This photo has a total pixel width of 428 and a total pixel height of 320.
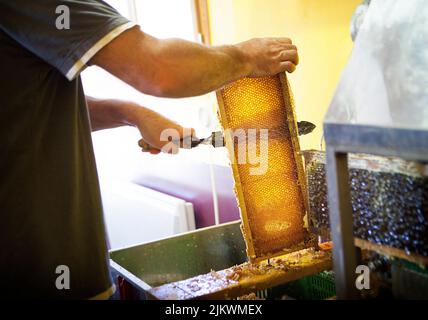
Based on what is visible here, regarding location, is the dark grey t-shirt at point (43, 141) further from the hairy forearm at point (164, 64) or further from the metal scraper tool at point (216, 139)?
the metal scraper tool at point (216, 139)

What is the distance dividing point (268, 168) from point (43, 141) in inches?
28.4

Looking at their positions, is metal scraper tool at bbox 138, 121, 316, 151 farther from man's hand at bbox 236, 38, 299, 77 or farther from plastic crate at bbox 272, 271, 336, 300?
plastic crate at bbox 272, 271, 336, 300

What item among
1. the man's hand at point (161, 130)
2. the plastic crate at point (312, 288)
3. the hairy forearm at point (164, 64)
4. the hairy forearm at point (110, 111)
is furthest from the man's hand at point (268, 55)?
the plastic crate at point (312, 288)

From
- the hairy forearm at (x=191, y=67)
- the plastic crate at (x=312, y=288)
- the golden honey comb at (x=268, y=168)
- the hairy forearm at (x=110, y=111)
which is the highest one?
the hairy forearm at (x=191, y=67)

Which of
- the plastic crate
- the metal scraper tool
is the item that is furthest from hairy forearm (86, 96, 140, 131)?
the plastic crate

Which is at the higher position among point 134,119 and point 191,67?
point 191,67

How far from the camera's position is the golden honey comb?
1659 millimetres

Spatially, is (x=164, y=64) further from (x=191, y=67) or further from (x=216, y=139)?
(x=216, y=139)

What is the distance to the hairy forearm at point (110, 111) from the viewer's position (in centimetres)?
181

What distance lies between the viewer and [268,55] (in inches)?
62.6

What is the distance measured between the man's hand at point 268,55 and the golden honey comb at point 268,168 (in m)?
0.08

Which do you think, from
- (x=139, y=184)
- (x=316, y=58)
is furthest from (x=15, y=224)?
(x=139, y=184)

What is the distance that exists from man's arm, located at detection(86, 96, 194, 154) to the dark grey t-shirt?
0.44 metres

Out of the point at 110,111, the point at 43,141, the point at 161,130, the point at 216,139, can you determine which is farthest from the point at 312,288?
the point at 43,141
